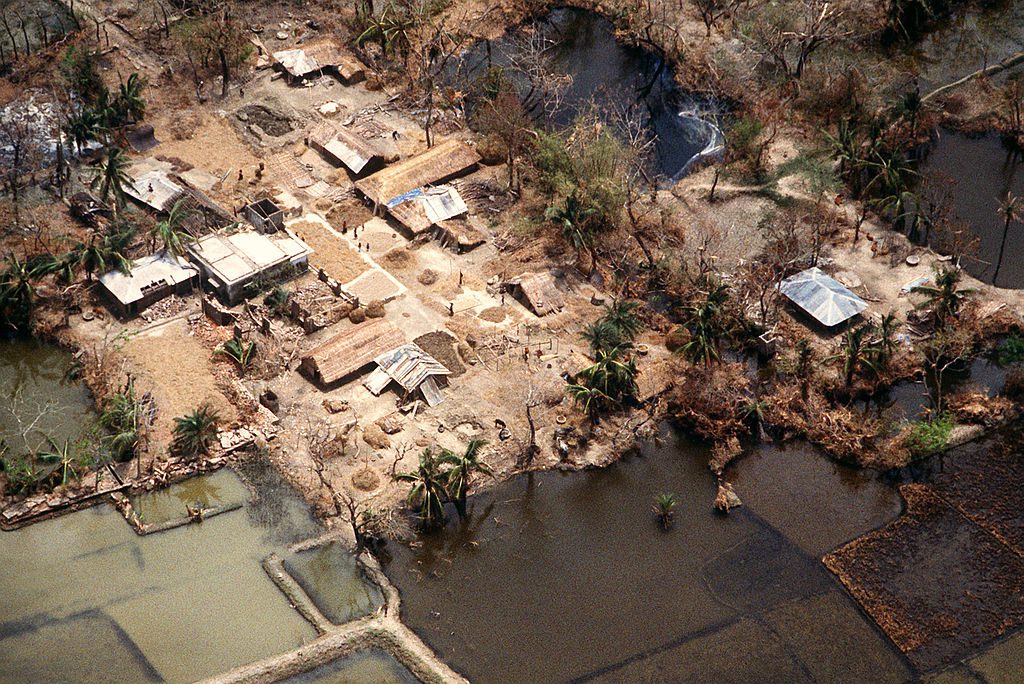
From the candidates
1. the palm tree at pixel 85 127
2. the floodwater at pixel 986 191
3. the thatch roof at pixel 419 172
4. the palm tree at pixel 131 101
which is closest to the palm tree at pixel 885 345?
the floodwater at pixel 986 191

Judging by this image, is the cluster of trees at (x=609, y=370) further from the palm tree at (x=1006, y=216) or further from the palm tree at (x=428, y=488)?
the palm tree at (x=1006, y=216)

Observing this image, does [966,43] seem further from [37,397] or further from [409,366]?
[37,397]

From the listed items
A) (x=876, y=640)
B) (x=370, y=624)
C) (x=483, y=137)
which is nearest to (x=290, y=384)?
(x=370, y=624)

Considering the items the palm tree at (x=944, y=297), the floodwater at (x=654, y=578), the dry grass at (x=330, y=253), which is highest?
the palm tree at (x=944, y=297)

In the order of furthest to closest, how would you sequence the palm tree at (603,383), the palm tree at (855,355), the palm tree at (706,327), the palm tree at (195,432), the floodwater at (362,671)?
the palm tree at (706,327) → the palm tree at (855,355) → the palm tree at (603,383) → the palm tree at (195,432) → the floodwater at (362,671)

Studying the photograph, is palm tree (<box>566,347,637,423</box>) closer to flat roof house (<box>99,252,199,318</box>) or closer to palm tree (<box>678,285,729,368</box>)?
palm tree (<box>678,285,729,368</box>)
